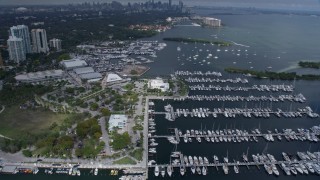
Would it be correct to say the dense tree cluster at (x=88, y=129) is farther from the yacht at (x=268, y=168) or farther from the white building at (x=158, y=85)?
the yacht at (x=268, y=168)

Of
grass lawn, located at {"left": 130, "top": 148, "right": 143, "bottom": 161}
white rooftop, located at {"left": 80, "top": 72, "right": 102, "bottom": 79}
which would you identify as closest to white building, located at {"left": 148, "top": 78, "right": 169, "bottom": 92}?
white rooftop, located at {"left": 80, "top": 72, "right": 102, "bottom": 79}

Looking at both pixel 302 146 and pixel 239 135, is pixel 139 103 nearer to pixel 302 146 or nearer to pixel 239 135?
pixel 239 135

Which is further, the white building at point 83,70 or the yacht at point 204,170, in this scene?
the white building at point 83,70

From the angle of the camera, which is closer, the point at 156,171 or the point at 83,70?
the point at 156,171

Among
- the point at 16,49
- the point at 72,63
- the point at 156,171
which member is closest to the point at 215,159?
the point at 156,171

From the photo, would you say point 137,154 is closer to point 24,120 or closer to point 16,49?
point 24,120

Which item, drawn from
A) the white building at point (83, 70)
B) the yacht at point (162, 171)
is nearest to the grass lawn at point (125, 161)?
the yacht at point (162, 171)

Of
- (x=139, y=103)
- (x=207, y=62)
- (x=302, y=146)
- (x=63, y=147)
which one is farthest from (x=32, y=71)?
(x=302, y=146)
